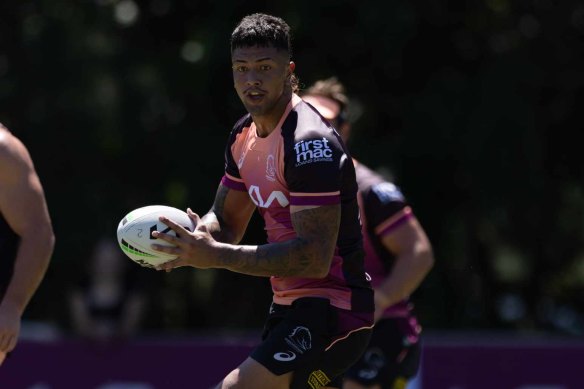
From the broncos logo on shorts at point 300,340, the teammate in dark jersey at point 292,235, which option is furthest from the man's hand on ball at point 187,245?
the broncos logo on shorts at point 300,340

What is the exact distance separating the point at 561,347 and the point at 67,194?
5437 mm

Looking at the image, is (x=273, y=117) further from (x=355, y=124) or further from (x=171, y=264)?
(x=355, y=124)

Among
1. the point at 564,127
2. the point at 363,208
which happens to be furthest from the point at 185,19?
the point at 363,208

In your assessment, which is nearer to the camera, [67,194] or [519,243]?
[67,194]

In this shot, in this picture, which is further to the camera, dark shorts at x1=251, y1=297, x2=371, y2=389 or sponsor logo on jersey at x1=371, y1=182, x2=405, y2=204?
sponsor logo on jersey at x1=371, y1=182, x2=405, y2=204

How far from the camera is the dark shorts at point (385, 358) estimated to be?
7.28 m

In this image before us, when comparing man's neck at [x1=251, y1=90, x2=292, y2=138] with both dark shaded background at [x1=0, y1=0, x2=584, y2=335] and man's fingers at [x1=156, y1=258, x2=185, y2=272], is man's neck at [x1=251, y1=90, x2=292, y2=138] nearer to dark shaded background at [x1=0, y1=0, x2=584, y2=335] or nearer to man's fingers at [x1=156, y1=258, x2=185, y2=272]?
man's fingers at [x1=156, y1=258, x2=185, y2=272]

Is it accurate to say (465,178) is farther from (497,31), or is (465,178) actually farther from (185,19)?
(185,19)

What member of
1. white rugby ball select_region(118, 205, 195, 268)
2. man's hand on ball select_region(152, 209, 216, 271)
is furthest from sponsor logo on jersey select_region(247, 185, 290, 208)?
man's hand on ball select_region(152, 209, 216, 271)

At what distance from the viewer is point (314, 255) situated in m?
5.29

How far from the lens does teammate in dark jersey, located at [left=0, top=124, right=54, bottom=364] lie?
5893 mm

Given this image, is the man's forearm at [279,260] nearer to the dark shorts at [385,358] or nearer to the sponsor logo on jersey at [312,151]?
the sponsor logo on jersey at [312,151]

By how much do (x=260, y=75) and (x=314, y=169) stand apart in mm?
517

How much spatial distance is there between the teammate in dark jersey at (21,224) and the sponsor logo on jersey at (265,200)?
1035 mm
